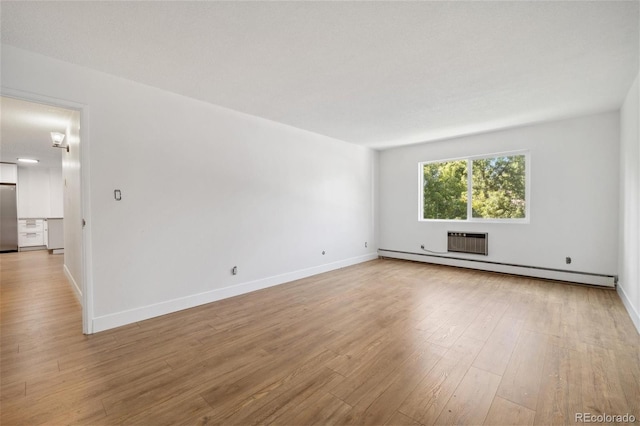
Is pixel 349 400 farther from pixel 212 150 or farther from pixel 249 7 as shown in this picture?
pixel 212 150

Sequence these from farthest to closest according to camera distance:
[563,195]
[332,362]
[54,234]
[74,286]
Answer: [54,234], [563,195], [74,286], [332,362]

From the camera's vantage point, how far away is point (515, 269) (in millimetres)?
4805

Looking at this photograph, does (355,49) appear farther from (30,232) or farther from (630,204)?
(30,232)

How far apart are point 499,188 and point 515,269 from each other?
1468 millimetres

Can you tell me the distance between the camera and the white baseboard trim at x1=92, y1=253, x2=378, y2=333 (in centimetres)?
282

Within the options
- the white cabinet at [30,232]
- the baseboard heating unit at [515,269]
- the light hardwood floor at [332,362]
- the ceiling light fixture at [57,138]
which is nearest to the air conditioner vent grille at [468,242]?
the baseboard heating unit at [515,269]

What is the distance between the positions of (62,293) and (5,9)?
12.0 ft

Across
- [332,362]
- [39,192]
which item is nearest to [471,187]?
[332,362]

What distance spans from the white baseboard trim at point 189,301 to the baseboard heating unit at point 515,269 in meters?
2.20

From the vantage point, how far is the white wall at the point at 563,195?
4008mm

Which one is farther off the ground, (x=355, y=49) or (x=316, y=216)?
(x=355, y=49)

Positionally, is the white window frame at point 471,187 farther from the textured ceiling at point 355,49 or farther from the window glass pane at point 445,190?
the textured ceiling at point 355,49

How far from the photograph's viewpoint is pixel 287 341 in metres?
2.54

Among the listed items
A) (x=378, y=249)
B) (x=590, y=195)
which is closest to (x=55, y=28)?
(x=378, y=249)
